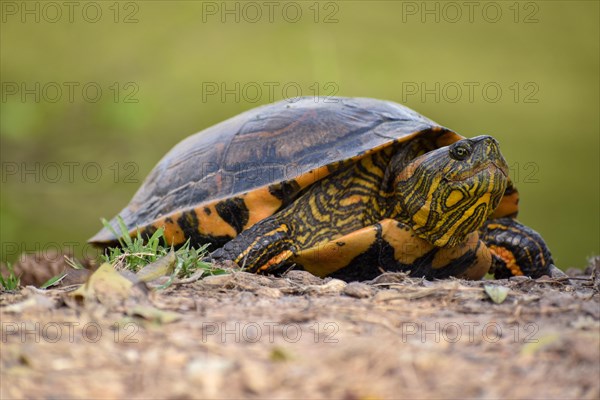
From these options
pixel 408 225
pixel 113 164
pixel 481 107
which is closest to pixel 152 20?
pixel 113 164

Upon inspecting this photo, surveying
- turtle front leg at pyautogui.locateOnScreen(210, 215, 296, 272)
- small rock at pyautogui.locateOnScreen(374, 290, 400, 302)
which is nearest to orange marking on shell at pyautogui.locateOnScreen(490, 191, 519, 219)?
turtle front leg at pyautogui.locateOnScreen(210, 215, 296, 272)

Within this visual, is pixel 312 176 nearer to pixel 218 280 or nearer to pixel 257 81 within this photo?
pixel 218 280

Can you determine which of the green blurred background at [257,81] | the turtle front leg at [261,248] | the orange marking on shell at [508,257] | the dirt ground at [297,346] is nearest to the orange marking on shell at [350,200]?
the turtle front leg at [261,248]

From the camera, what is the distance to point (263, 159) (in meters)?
3.32

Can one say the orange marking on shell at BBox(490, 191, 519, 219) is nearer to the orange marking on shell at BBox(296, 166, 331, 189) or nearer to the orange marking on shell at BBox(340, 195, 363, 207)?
the orange marking on shell at BBox(340, 195, 363, 207)

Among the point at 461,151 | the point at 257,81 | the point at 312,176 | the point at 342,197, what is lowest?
the point at 257,81

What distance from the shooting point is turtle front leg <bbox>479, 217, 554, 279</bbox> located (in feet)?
11.9

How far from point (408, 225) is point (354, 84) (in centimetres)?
702

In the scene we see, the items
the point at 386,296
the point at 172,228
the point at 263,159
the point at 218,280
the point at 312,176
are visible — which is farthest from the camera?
the point at 172,228

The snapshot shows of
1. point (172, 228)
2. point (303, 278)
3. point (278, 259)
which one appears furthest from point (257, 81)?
point (303, 278)

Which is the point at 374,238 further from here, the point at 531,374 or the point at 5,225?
the point at 5,225

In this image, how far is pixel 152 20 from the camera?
977cm

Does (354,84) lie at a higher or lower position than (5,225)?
higher

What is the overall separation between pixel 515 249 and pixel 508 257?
71 mm
